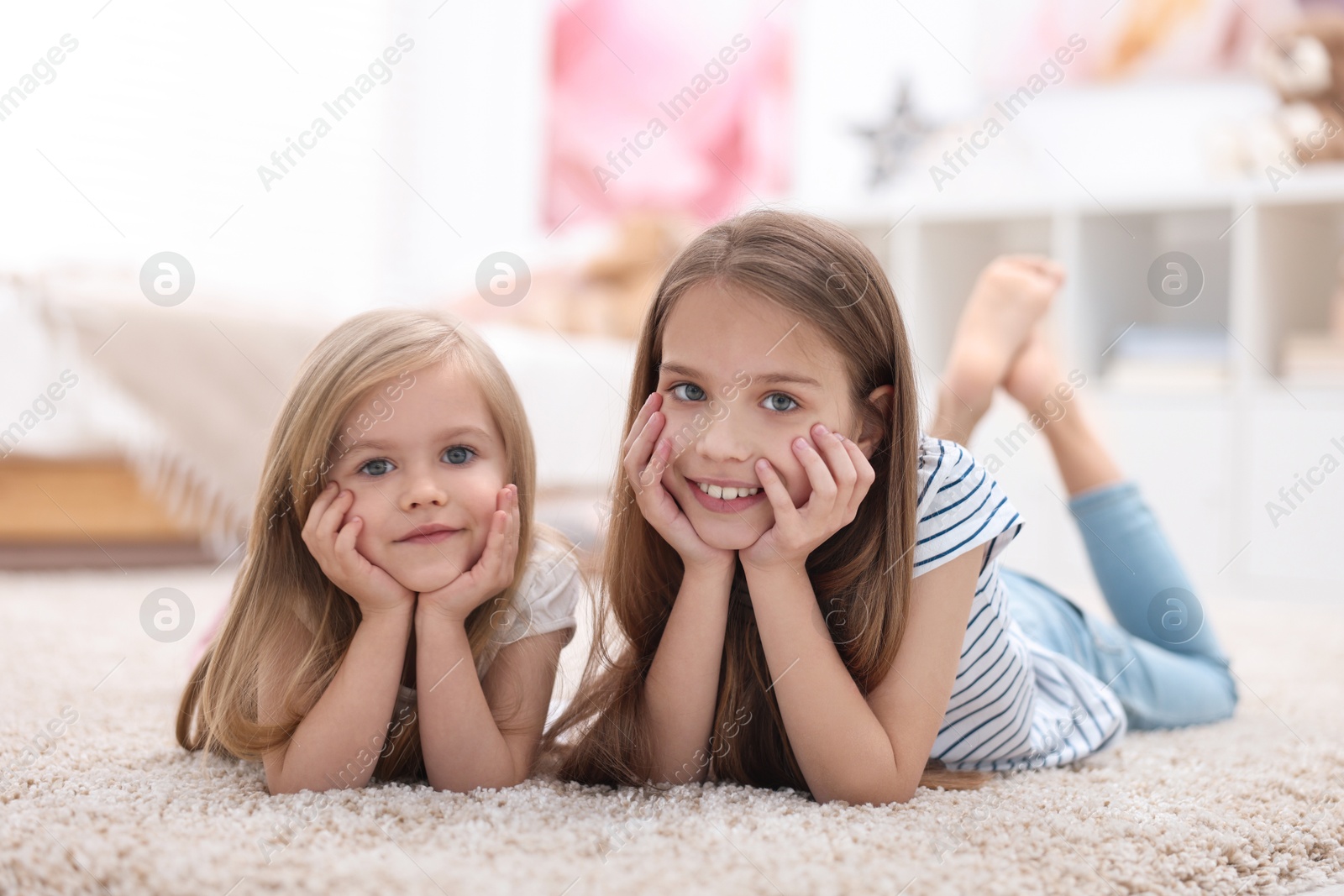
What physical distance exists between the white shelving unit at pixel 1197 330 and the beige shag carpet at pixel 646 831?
1295 millimetres

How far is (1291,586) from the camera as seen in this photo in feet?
7.12

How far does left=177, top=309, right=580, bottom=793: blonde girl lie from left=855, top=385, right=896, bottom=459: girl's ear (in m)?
0.24

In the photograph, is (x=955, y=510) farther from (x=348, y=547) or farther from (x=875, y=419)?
(x=348, y=547)

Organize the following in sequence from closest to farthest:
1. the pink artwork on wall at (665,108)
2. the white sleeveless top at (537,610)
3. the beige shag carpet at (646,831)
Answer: the beige shag carpet at (646,831) → the white sleeveless top at (537,610) → the pink artwork on wall at (665,108)

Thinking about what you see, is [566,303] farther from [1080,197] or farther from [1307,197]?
[1307,197]

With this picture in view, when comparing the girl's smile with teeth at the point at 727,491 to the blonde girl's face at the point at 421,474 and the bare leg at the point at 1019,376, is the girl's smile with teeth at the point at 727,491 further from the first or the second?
the bare leg at the point at 1019,376

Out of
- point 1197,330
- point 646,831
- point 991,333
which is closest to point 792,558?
point 646,831

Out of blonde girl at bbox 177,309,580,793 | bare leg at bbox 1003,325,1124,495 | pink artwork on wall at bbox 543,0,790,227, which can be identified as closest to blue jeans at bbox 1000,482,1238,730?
bare leg at bbox 1003,325,1124,495

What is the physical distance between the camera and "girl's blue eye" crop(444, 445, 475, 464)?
817mm

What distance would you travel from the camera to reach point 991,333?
50.4 inches

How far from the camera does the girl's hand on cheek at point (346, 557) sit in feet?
2.50


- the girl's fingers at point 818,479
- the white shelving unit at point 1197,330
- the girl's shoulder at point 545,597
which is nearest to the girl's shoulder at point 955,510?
the girl's fingers at point 818,479

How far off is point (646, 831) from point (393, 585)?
0.77ft

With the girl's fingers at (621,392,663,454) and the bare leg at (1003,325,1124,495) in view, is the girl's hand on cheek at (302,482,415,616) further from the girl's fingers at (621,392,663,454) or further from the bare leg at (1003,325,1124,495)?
the bare leg at (1003,325,1124,495)
